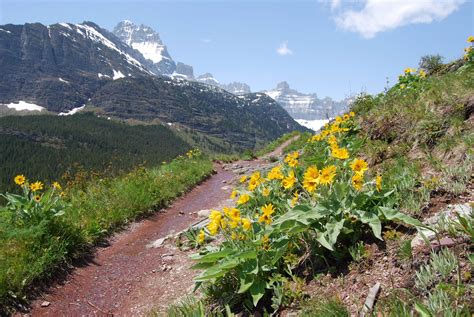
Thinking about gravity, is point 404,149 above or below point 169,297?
above

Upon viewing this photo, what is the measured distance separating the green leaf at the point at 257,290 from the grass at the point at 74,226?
378 centimetres

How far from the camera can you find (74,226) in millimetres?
7602

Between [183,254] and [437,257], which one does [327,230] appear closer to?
[437,257]

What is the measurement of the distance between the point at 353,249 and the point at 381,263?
33 centimetres

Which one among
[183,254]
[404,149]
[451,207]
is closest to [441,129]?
[404,149]

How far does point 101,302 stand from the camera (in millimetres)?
5957

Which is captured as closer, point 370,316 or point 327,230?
point 370,316

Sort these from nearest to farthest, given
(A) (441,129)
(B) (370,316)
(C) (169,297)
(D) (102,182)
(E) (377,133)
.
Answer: (B) (370,316)
(C) (169,297)
(A) (441,129)
(E) (377,133)
(D) (102,182)

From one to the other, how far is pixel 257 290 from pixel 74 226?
491 cm

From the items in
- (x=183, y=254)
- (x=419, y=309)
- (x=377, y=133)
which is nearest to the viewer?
(x=419, y=309)

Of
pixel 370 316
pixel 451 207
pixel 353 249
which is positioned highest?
pixel 451 207

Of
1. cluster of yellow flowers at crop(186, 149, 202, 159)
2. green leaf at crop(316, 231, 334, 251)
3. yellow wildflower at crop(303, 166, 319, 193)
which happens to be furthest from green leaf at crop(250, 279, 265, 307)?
cluster of yellow flowers at crop(186, 149, 202, 159)

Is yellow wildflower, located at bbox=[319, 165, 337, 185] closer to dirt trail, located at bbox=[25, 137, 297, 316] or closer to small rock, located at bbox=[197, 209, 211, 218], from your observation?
dirt trail, located at bbox=[25, 137, 297, 316]

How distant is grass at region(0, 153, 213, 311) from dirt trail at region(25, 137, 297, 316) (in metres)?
0.33
